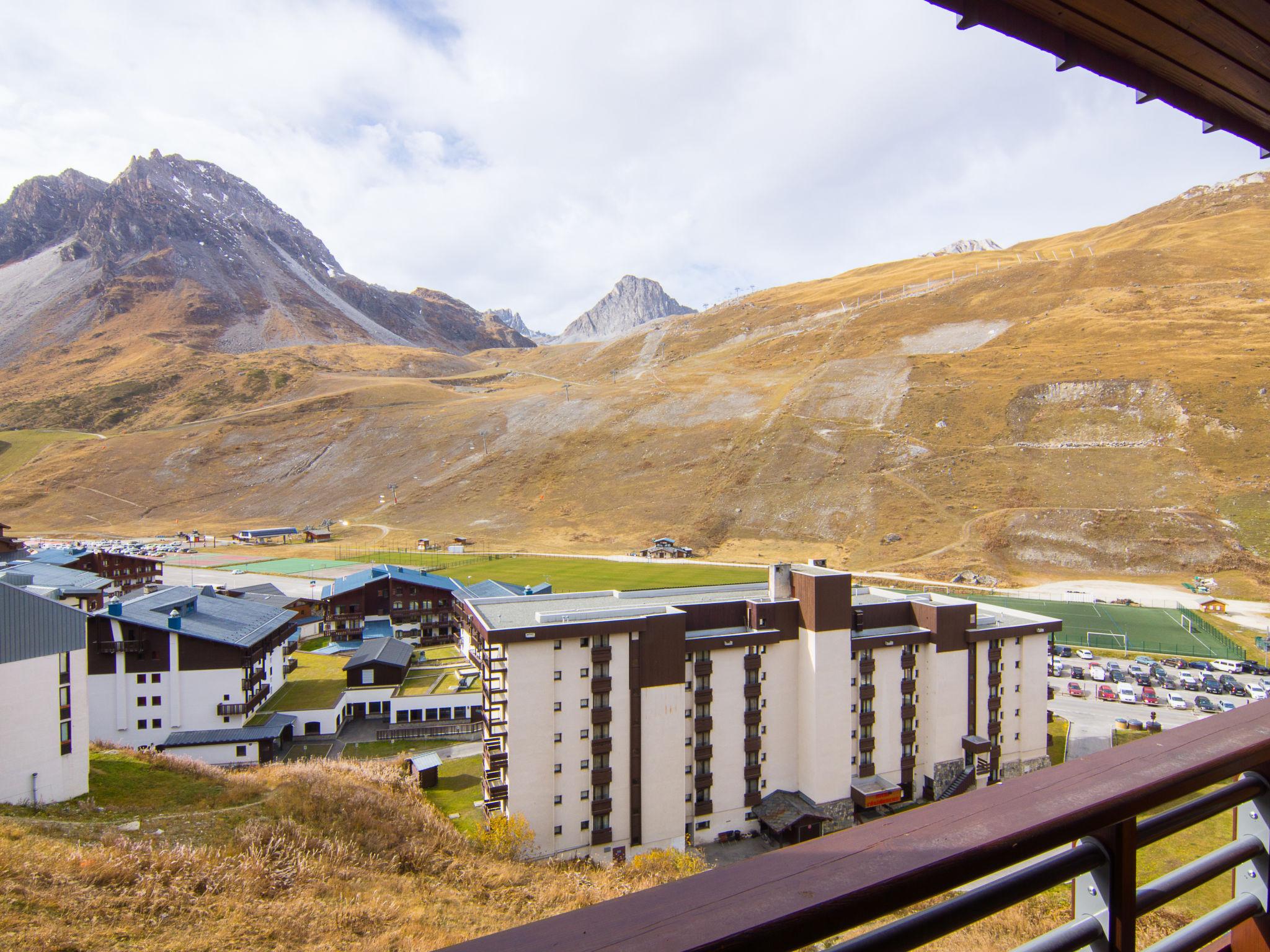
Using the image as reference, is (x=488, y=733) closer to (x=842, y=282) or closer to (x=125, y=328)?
(x=842, y=282)

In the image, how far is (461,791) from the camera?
25.8 m

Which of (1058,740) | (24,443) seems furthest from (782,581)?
(24,443)

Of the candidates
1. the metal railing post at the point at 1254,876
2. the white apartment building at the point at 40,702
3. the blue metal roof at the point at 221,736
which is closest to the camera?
the metal railing post at the point at 1254,876

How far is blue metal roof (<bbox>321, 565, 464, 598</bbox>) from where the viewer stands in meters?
47.4

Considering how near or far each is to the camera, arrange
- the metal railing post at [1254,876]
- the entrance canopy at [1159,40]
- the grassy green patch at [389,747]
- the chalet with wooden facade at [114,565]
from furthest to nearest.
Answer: the chalet with wooden facade at [114,565] < the grassy green patch at [389,747] < the entrance canopy at [1159,40] < the metal railing post at [1254,876]

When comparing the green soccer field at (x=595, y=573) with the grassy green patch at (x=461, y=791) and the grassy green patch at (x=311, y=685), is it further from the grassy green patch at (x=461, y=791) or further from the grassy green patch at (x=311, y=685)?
the grassy green patch at (x=461, y=791)

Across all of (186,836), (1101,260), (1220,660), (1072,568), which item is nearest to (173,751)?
(186,836)

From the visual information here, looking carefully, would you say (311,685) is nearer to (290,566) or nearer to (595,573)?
(595,573)

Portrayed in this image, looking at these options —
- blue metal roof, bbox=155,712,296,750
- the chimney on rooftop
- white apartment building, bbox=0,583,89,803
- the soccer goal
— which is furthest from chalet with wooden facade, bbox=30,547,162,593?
the soccer goal

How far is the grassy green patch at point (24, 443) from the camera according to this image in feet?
408

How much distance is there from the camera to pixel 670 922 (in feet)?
3.74

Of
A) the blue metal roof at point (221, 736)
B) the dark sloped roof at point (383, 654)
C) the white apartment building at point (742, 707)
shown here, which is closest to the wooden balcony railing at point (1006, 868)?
the white apartment building at point (742, 707)

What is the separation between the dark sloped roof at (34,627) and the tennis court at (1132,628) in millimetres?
49518

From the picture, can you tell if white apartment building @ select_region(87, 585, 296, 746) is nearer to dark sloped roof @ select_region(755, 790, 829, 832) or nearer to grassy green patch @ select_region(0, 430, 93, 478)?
dark sloped roof @ select_region(755, 790, 829, 832)
